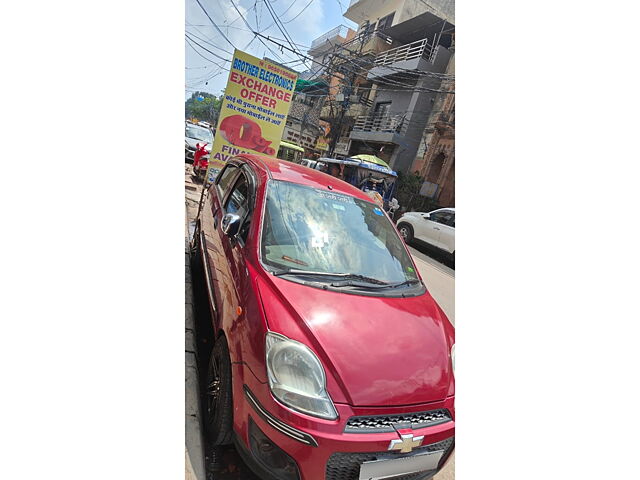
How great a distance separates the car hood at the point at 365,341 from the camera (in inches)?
41.5

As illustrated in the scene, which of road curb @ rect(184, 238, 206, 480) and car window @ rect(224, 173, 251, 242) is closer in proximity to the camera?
road curb @ rect(184, 238, 206, 480)

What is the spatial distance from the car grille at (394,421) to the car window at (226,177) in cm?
180

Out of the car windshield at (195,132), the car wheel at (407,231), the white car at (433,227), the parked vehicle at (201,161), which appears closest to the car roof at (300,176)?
the car windshield at (195,132)

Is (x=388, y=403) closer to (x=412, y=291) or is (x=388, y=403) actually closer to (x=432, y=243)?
(x=412, y=291)

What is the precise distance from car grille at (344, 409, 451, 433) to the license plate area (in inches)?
3.9

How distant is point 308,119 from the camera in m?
2.37

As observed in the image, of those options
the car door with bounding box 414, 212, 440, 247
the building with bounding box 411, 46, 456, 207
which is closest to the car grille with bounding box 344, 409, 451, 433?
the building with bounding box 411, 46, 456, 207

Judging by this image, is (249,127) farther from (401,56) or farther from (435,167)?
(435,167)

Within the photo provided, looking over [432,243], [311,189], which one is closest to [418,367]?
[311,189]

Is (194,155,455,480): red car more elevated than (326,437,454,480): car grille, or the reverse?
(194,155,455,480): red car

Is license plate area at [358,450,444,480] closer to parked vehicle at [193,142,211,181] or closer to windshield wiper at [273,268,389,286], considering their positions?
windshield wiper at [273,268,389,286]

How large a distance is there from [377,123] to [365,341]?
98.2 inches

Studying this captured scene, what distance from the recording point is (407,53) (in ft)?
Answer: 7.09

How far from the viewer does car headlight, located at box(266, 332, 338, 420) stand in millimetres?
1004
